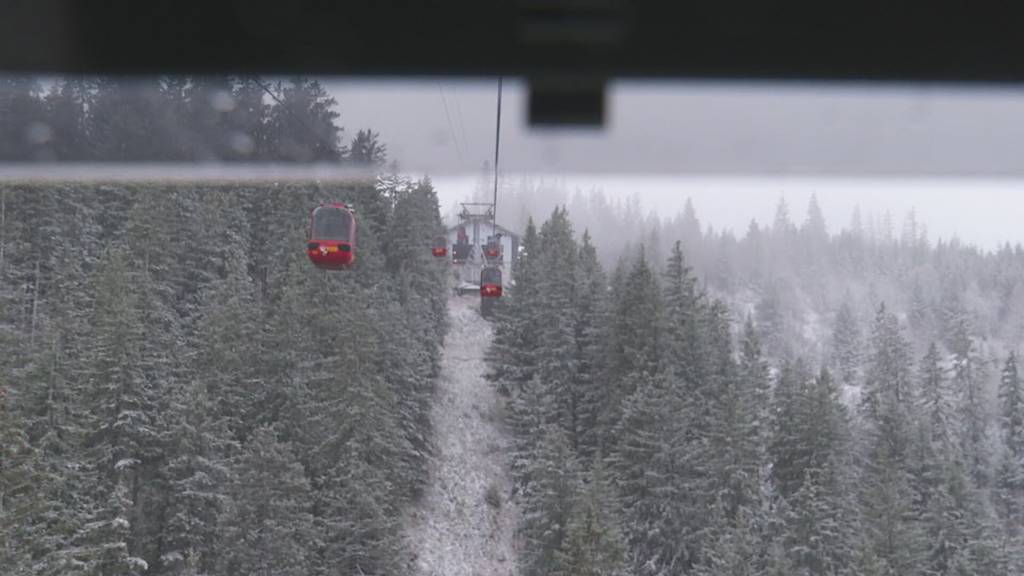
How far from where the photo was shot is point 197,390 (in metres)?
26.3

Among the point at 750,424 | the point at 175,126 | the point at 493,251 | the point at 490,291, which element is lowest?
the point at 750,424

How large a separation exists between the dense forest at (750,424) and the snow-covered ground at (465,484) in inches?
41.8

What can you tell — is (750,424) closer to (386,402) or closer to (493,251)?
(493,251)

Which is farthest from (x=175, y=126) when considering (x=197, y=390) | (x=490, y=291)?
(x=197, y=390)

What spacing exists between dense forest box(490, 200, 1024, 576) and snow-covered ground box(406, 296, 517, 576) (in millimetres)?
1061

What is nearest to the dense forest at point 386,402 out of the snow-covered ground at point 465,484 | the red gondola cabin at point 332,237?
the snow-covered ground at point 465,484

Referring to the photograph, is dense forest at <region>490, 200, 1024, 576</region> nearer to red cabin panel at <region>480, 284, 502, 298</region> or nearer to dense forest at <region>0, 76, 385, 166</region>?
red cabin panel at <region>480, 284, 502, 298</region>

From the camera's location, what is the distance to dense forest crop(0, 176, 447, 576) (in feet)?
76.3

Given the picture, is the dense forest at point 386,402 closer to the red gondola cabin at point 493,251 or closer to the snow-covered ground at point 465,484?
the snow-covered ground at point 465,484

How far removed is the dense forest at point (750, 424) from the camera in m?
25.8

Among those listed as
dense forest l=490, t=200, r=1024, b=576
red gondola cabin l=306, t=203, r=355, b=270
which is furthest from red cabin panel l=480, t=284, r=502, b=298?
red gondola cabin l=306, t=203, r=355, b=270

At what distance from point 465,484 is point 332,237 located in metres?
16.5

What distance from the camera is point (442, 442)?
3466cm

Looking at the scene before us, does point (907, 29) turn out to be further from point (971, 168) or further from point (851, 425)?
point (851, 425)
